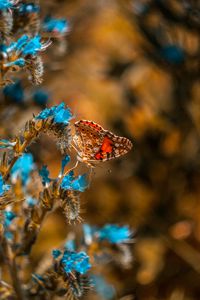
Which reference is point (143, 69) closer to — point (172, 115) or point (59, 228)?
point (172, 115)

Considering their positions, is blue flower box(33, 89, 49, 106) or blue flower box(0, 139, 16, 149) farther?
blue flower box(33, 89, 49, 106)

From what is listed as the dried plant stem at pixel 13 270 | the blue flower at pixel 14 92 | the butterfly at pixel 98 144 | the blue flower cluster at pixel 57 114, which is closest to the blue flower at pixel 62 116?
the blue flower cluster at pixel 57 114

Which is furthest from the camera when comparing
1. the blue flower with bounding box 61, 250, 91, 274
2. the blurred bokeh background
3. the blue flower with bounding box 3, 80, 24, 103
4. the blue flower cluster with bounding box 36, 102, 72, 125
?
the blurred bokeh background

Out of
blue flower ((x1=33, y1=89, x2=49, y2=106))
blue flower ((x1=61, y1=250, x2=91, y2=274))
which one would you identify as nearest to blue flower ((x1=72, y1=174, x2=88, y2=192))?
blue flower ((x1=61, y1=250, x2=91, y2=274))

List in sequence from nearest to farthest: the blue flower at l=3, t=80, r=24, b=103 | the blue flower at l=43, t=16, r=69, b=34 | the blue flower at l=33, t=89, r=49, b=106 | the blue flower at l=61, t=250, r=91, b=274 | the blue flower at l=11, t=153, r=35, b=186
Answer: the blue flower at l=61, t=250, r=91, b=274 < the blue flower at l=11, t=153, r=35, b=186 < the blue flower at l=43, t=16, r=69, b=34 < the blue flower at l=3, t=80, r=24, b=103 < the blue flower at l=33, t=89, r=49, b=106

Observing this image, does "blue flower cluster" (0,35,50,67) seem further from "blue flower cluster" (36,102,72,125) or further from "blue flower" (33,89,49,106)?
"blue flower" (33,89,49,106)

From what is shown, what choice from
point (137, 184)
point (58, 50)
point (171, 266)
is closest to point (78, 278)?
point (58, 50)

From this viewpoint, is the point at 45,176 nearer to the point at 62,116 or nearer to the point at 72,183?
the point at 72,183

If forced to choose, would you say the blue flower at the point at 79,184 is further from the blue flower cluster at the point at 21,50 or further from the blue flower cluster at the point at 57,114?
the blue flower cluster at the point at 21,50
